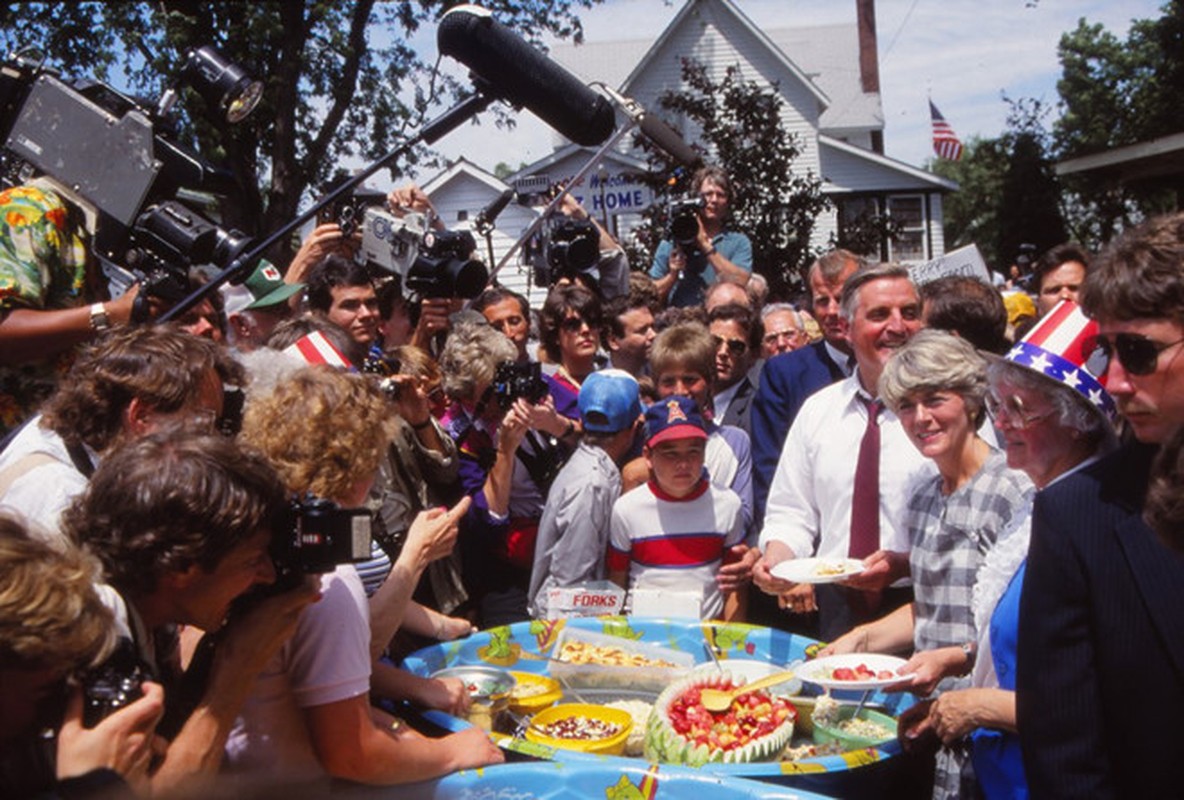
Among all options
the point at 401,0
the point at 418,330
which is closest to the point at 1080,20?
the point at 401,0

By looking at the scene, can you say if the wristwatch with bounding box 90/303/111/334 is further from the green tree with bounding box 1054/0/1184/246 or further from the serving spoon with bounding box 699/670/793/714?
the green tree with bounding box 1054/0/1184/246

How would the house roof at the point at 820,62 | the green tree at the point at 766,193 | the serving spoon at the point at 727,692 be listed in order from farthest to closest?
the house roof at the point at 820,62 < the green tree at the point at 766,193 < the serving spoon at the point at 727,692

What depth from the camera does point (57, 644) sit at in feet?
4.86

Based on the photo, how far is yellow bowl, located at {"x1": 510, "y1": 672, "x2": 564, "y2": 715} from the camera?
2.87 meters

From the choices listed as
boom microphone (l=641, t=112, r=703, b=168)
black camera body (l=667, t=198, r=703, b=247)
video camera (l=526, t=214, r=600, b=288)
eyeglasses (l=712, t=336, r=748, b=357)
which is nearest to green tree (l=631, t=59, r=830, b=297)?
boom microphone (l=641, t=112, r=703, b=168)

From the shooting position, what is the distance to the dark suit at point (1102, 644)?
1.71 meters

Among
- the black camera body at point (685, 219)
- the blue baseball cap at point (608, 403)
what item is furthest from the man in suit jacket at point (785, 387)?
the black camera body at point (685, 219)

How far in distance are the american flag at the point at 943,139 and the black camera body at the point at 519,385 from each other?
2581 cm

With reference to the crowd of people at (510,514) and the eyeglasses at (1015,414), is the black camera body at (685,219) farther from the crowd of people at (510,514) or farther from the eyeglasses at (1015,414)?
the eyeglasses at (1015,414)

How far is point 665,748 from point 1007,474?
126 centimetres

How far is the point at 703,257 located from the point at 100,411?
5148 mm

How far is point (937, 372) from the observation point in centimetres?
299

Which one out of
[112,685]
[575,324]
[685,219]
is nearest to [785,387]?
[575,324]

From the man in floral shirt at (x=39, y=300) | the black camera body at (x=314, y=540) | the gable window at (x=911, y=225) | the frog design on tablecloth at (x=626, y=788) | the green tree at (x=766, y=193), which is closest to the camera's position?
the black camera body at (x=314, y=540)
